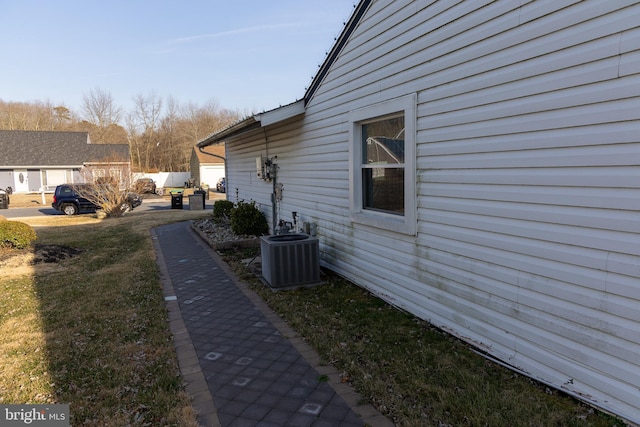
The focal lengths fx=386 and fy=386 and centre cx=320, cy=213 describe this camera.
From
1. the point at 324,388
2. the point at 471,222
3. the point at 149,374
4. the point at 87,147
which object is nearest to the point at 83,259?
the point at 149,374

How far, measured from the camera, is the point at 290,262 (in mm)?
5758

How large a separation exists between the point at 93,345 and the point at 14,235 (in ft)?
21.9

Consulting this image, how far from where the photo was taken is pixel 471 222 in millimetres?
3545

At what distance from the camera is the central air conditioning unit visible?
5.69 metres

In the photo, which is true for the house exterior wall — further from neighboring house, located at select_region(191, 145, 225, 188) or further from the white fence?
the white fence

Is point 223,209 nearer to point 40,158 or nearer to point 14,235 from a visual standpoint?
point 14,235

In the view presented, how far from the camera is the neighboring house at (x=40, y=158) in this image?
3331cm

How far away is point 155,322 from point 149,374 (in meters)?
1.28

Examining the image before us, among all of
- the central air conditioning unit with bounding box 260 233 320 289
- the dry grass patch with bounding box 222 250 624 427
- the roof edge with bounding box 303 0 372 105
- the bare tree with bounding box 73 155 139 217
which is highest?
the roof edge with bounding box 303 0 372 105

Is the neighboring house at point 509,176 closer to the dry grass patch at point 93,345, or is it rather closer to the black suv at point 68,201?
the dry grass patch at point 93,345

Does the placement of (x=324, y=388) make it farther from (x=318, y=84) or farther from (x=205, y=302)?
(x=318, y=84)

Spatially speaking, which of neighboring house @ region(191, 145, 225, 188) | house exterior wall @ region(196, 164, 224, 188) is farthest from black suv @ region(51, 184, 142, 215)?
house exterior wall @ region(196, 164, 224, 188)

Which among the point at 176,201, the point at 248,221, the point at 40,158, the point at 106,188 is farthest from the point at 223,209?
the point at 40,158

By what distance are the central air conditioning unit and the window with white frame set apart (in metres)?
0.89
